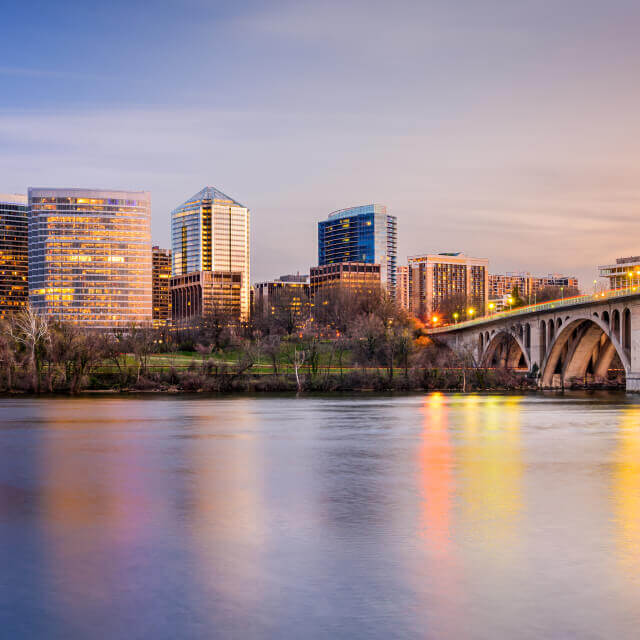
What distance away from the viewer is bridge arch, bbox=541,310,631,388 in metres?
99.7

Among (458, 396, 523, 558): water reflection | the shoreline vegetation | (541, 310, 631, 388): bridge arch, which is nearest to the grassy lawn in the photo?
the shoreline vegetation

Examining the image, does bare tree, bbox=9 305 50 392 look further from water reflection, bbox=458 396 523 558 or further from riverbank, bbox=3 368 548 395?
water reflection, bbox=458 396 523 558

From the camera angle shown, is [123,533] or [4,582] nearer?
[4,582]

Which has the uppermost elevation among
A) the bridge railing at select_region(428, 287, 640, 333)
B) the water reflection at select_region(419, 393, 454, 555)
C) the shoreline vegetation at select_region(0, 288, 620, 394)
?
the bridge railing at select_region(428, 287, 640, 333)

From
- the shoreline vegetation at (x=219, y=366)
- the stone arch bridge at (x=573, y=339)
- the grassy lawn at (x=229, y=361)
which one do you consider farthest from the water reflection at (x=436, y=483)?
the grassy lawn at (x=229, y=361)

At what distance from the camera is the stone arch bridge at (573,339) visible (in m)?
84.4

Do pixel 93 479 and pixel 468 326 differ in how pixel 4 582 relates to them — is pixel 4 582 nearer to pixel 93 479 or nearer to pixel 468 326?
pixel 93 479

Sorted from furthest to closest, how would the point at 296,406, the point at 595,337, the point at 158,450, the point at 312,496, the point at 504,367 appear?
the point at 504,367 → the point at 595,337 → the point at 296,406 → the point at 158,450 → the point at 312,496

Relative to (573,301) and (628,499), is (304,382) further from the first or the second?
(628,499)

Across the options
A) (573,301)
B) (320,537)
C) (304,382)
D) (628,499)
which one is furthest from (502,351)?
(320,537)

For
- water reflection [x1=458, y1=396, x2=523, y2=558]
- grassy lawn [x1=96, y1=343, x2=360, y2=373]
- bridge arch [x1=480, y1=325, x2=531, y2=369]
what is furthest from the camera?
bridge arch [x1=480, y1=325, x2=531, y2=369]

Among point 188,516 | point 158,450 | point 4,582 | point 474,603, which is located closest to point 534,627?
point 474,603

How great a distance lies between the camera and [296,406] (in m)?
73.9

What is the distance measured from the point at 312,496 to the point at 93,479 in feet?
29.9
